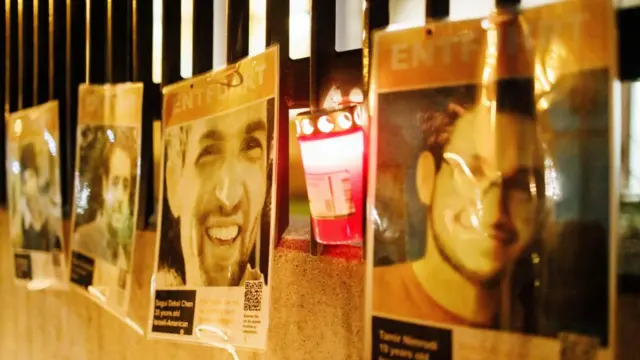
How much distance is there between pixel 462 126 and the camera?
0.80 meters

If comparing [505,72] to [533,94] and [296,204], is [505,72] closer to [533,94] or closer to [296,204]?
[533,94]

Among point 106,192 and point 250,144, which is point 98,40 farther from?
point 250,144

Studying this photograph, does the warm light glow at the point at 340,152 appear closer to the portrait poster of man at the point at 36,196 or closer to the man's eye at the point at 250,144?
the man's eye at the point at 250,144

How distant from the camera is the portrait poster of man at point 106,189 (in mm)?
1362

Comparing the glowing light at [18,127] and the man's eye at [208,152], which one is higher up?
the glowing light at [18,127]

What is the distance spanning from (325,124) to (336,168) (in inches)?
3.0

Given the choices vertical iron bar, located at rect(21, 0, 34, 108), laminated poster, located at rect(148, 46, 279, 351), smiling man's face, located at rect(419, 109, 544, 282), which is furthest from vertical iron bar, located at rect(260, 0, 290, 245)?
vertical iron bar, located at rect(21, 0, 34, 108)

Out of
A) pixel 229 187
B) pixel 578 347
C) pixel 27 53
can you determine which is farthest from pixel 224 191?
pixel 27 53

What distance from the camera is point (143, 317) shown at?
1431mm

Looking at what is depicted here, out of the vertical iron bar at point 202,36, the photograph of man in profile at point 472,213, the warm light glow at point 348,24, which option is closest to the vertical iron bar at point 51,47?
the vertical iron bar at point 202,36

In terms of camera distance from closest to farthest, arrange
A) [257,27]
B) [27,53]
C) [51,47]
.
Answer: [257,27], [51,47], [27,53]

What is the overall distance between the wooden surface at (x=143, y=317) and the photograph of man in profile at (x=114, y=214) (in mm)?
67

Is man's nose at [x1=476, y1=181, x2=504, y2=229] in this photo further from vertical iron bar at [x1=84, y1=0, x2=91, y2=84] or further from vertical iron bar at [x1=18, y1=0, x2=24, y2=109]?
vertical iron bar at [x1=18, y1=0, x2=24, y2=109]

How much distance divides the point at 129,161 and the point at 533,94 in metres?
0.99
